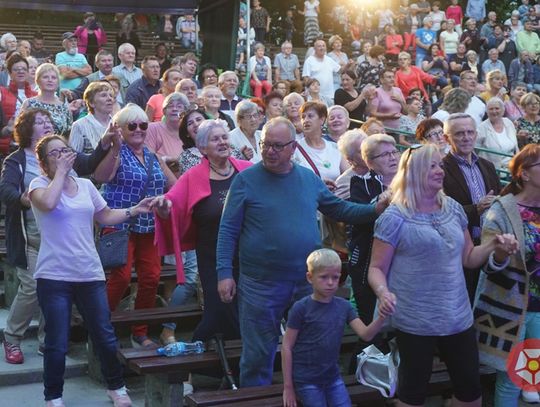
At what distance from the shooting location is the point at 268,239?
589cm

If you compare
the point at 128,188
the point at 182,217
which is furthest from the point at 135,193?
the point at 182,217

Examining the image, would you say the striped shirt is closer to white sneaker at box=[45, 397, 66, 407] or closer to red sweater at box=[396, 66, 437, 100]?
white sneaker at box=[45, 397, 66, 407]

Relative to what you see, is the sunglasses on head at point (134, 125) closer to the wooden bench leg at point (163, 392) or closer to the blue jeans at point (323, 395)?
the wooden bench leg at point (163, 392)

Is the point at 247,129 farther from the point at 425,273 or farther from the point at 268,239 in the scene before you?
the point at 425,273

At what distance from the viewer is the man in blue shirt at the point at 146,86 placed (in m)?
11.2

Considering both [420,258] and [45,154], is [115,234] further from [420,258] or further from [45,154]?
[420,258]

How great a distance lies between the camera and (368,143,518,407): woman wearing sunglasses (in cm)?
552

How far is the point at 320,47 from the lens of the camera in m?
16.9

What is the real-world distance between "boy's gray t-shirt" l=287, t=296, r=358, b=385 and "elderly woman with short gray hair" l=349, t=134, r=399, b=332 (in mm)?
945

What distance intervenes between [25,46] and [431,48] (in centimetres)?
1092

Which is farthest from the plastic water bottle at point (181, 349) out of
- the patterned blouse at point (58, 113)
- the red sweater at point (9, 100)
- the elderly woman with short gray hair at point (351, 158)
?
the red sweater at point (9, 100)

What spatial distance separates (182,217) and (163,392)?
1.11 meters

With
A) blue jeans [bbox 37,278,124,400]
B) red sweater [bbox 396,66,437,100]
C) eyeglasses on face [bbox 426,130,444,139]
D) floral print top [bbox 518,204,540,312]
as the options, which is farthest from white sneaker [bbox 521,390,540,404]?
red sweater [bbox 396,66,437,100]

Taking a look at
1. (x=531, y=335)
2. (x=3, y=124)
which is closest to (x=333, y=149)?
(x=531, y=335)
